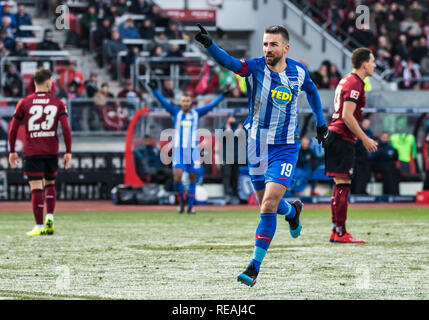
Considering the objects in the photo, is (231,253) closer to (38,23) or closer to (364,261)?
(364,261)

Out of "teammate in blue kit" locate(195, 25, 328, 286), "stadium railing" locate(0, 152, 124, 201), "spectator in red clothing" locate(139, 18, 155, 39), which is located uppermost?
"spectator in red clothing" locate(139, 18, 155, 39)

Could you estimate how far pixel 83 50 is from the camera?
24.8 meters

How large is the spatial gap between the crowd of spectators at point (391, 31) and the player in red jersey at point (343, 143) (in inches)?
602

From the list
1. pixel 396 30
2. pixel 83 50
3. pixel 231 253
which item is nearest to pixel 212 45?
pixel 231 253

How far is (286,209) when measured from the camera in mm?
8680

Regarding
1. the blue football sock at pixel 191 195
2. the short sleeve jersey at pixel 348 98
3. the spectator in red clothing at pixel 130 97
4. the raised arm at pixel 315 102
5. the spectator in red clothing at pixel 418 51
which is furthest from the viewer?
the spectator in red clothing at pixel 418 51

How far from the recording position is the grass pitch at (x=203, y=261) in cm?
667

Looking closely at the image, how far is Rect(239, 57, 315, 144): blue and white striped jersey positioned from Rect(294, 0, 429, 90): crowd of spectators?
18.4 metres

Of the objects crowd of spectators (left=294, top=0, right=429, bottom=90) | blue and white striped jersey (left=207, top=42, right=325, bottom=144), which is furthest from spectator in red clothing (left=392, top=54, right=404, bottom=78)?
blue and white striped jersey (left=207, top=42, right=325, bottom=144)

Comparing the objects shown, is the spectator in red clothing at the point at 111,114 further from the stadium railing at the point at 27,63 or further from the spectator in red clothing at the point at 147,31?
the spectator in red clothing at the point at 147,31

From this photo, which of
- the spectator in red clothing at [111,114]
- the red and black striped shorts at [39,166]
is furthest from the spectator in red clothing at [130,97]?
the red and black striped shorts at [39,166]

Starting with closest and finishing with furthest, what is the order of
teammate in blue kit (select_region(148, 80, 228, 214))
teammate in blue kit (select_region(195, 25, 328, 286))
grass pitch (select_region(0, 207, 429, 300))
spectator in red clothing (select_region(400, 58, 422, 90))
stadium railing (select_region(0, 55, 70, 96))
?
grass pitch (select_region(0, 207, 429, 300))
teammate in blue kit (select_region(195, 25, 328, 286))
teammate in blue kit (select_region(148, 80, 228, 214))
stadium railing (select_region(0, 55, 70, 96))
spectator in red clothing (select_region(400, 58, 422, 90))

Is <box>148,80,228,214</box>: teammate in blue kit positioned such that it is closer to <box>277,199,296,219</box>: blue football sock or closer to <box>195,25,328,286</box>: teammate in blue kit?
<box>277,199,296,219</box>: blue football sock

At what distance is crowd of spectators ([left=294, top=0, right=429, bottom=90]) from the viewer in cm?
2659
